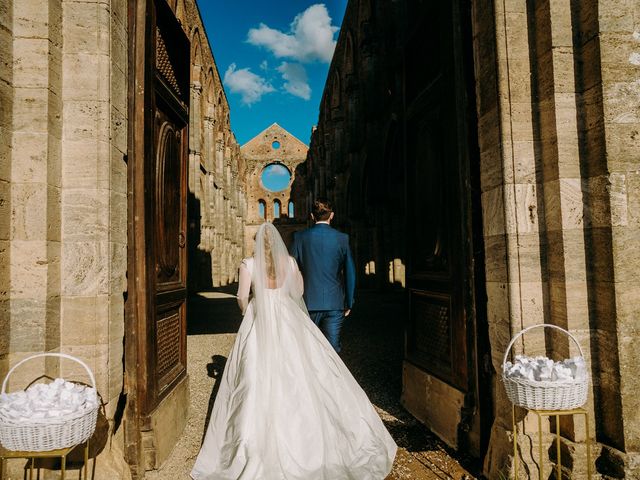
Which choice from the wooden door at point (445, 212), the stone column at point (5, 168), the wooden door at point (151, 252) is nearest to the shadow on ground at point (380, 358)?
the wooden door at point (445, 212)

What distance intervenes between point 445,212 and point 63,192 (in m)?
2.86

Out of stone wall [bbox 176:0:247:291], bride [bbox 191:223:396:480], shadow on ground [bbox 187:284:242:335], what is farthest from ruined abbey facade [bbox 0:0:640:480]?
stone wall [bbox 176:0:247:291]

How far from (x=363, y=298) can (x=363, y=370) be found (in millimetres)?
8270

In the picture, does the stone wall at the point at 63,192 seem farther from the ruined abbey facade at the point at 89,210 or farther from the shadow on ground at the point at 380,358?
the shadow on ground at the point at 380,358

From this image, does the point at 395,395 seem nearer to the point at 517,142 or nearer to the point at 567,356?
the point at 567,356

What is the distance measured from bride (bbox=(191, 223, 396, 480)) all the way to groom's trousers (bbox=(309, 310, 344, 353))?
44 cm

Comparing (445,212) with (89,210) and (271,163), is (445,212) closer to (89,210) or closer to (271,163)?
(89,210)

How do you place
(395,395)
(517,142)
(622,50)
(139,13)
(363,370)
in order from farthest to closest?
(363,370) → (395,395) → (139,13) → (517,142) → (622,50)

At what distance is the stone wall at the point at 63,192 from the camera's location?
2.53 meters

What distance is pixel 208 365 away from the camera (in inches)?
231

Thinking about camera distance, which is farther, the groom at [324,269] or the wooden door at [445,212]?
the groom at [324,269]

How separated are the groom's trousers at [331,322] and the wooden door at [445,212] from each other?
0.78 metres

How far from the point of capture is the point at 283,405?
9.43ft

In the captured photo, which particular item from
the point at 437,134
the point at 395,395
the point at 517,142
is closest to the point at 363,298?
the point at 395,395
